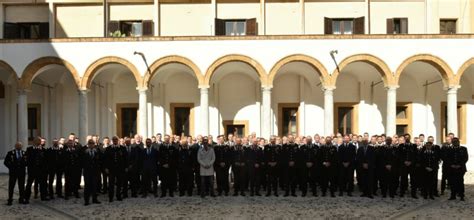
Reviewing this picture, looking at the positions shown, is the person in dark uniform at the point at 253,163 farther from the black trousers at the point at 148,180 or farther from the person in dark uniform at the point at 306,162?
the black trousers at the point at 148,180

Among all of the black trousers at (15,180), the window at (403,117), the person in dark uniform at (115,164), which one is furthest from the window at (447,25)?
the black trousers at (15,180)

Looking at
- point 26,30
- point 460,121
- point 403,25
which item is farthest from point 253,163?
point 26,30

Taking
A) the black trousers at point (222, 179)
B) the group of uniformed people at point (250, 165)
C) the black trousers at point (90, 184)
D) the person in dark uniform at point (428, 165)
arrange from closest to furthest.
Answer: the black trousers at point (90, 184)
the group of uniformed people at point (250, 165)
the person in dark uniform at point (428, 165)
the black trousers at point (222, 179)

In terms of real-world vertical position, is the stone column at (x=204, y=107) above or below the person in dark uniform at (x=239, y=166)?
above

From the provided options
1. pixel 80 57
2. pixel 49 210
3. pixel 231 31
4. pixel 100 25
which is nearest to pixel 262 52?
pixel 231 31

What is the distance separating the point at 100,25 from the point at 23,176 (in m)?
14.0

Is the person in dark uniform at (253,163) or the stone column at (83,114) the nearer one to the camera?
the person in dark uniform at (253,163)

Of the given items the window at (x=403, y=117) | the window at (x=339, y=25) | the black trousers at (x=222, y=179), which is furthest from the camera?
the window at (x=403, y=117)

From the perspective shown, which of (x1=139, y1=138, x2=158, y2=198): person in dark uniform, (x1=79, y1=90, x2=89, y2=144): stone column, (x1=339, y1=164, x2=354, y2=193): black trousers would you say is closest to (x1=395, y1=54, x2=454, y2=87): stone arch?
(x1=339, y1=164, x2=354, y2=193): black trousers

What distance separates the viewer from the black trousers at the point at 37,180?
12.6 m

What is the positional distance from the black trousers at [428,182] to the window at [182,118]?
→ 13.8m

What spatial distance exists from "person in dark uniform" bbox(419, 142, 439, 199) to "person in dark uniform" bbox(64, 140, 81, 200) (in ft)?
33.1

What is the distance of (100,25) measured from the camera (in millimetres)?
24688

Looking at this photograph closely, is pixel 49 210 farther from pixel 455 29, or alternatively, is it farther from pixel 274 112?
pixel 455 29
